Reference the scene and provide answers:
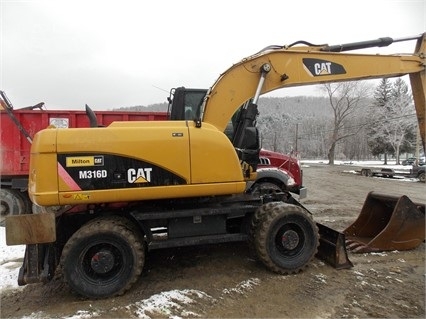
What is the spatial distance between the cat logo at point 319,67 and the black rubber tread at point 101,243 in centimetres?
361

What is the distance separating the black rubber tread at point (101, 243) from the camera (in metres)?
4.32

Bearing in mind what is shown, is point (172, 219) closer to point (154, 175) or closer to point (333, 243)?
point (154, 175)

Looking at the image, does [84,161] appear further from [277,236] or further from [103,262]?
[277,236]

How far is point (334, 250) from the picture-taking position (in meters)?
5.20

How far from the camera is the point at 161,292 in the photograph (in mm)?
4484

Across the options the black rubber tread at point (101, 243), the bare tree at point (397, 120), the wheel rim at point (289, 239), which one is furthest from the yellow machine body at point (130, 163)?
the bare tree at point (397, 120)

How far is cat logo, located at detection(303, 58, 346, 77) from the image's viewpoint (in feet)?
18.1

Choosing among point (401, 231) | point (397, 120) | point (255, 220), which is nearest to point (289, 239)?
point (255, 220)

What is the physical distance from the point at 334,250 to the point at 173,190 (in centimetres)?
256

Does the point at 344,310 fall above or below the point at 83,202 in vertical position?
below

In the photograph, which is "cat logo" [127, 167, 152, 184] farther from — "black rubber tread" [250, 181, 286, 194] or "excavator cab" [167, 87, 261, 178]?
"black rubber tread" [250, 181, 286, 194]

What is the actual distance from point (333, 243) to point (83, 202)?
11.8ft

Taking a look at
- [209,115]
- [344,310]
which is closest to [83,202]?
[209,115]

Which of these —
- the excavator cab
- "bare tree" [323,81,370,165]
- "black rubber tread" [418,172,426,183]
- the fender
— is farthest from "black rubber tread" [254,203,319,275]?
"bare tree" [323,81,370,165]
